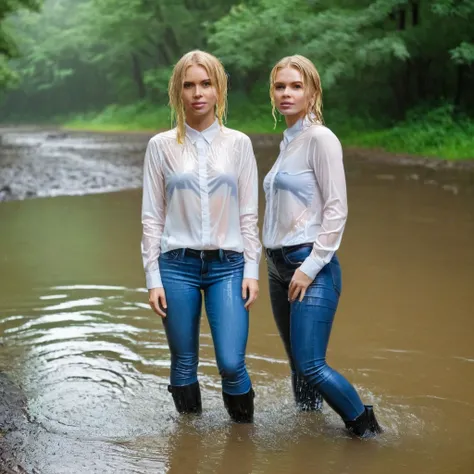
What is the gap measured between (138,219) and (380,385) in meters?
5.81

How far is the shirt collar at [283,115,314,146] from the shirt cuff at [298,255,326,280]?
0.52 meters

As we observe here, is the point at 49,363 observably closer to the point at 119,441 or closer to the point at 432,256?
the point at 119,441

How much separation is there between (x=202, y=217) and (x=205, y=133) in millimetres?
347

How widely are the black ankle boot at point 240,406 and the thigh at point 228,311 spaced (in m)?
0.26

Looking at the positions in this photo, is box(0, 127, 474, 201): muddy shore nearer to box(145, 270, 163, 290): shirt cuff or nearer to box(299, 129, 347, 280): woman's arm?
box(145, 270, 163, 290): shirt cuff

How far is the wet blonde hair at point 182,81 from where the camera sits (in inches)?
118

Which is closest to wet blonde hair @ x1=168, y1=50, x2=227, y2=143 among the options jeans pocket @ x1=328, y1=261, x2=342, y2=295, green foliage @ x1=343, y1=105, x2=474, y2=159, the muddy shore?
jeans pocket @ x1=328, y1=261, x2=342, y2=295

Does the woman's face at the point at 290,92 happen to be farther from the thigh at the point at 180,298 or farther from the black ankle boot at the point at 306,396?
the black ankle boot at the point at 306,396

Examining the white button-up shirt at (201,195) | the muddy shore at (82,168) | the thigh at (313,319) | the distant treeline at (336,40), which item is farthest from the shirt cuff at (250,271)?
the distant treeline at (336,40)

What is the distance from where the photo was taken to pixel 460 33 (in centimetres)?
2011

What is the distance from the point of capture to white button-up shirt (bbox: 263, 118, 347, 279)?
2930 mm

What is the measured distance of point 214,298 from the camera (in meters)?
3.11

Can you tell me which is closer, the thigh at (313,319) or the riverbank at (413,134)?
the thigh at (313,319)

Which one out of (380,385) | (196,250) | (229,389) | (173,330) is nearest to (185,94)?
(196,250)
